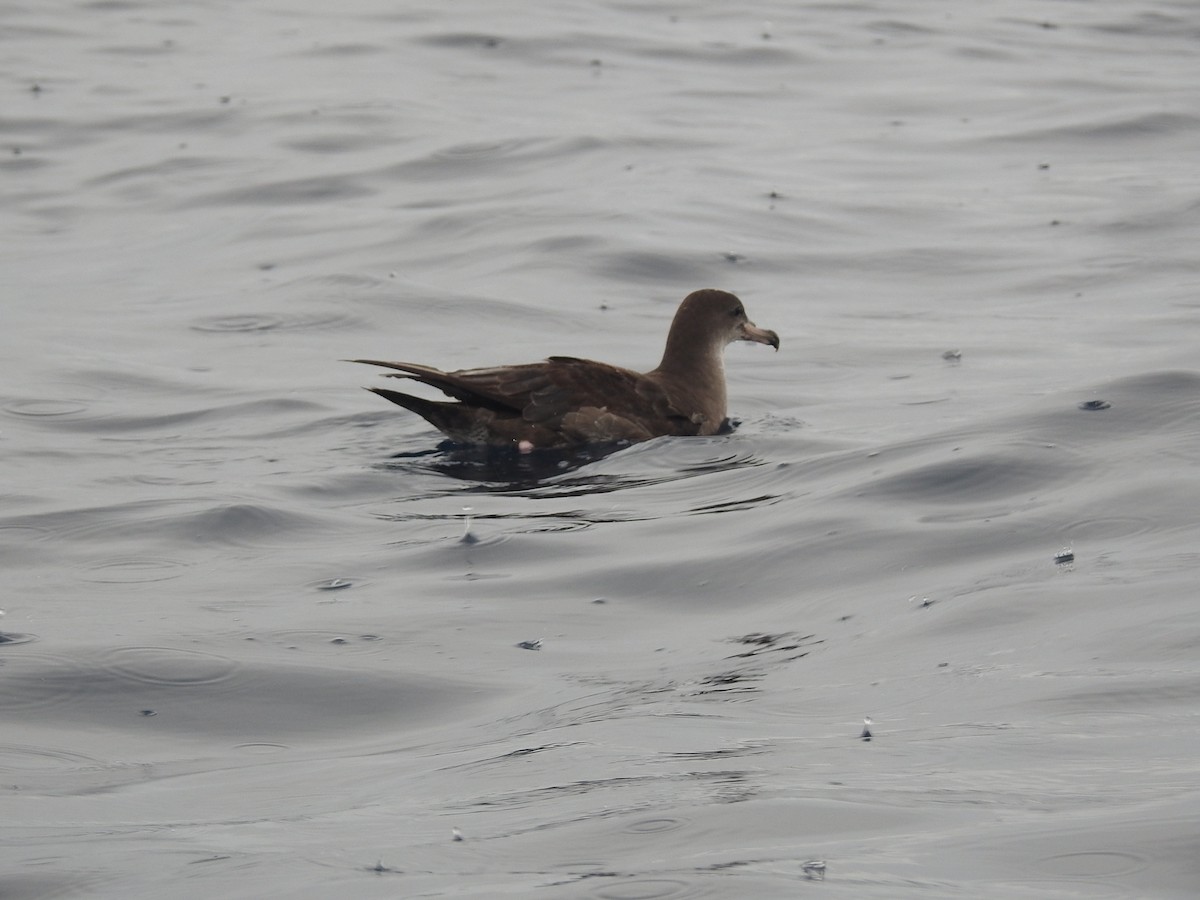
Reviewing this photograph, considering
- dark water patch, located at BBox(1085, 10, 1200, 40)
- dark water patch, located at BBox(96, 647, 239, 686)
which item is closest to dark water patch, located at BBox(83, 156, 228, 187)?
dark water patch, located at BBox(96, 647, 239, 686)

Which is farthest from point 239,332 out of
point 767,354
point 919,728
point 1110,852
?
point 1110,852

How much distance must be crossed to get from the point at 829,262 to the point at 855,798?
8.92m

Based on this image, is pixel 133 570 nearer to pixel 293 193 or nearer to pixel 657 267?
pixel 657 267

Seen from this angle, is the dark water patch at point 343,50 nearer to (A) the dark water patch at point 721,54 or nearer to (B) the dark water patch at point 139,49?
(B) the dark water patch at point 139,49

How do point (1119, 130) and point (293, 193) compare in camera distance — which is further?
point (1119, 130)

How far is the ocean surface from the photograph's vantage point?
378 centimetres

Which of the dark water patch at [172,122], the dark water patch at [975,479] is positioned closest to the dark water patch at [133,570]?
the dark water patch at [975,479]

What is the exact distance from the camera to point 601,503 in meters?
7.30

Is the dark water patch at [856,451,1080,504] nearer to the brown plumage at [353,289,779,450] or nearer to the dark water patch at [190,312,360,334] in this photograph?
the brown plumage at [353,289,779,450]

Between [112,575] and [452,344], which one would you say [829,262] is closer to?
[452,344]

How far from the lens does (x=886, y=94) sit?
58.4 ft

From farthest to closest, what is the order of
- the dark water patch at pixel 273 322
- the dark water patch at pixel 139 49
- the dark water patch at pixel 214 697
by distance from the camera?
the dark water patch at pixel 139 49, the dark water patch at pixel 273 322, the dark water patch at pixel 214 697

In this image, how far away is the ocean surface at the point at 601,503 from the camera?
149 inches

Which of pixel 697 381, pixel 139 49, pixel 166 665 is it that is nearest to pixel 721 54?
pixel 139 49
